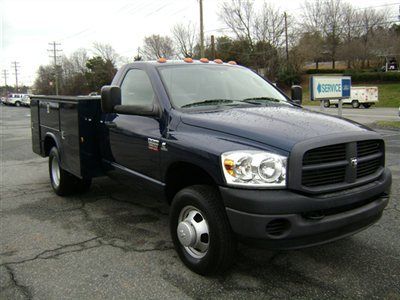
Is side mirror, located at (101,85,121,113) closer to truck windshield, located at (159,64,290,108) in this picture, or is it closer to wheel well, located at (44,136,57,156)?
truck windshield, located at (159,64,290,108)

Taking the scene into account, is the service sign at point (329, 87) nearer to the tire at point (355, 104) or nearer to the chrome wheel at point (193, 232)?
the chrome wheel at point (193, 232)

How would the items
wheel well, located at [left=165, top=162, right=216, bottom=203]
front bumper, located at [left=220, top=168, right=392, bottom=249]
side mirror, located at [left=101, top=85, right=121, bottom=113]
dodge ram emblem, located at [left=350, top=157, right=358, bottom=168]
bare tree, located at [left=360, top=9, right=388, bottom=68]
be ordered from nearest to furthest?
front bumper, located at [left=220, top=168, right=392, bottom=249] < dodge ram emblem, located at [left=350, top=157, right=358, bottom=168] < wheel well, located at [left=165, top=162, right=216, bottom=203] < side mirror, located at [left=101, top=85, right=121, bottom=113] < bare tree, located at [left=360, top=9, right=388, bottom=68]

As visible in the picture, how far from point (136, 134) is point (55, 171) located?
271 cm

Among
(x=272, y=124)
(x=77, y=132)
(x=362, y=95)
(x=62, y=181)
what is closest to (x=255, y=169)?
(x=272, y=124)

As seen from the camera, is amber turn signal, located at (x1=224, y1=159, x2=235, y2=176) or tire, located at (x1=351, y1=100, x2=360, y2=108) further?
tire, located at (x1=351, y1=100, x2=360, y2=108)

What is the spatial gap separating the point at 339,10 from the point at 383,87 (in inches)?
950

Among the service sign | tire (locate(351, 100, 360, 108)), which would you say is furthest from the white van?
the service sign

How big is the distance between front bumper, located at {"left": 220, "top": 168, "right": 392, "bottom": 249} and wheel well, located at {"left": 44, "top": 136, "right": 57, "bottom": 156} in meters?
4.16

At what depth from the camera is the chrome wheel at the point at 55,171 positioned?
6273mm

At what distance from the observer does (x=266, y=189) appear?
9.64 feet

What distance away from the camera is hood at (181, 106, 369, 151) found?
310 cm

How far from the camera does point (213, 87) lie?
14.5 ft

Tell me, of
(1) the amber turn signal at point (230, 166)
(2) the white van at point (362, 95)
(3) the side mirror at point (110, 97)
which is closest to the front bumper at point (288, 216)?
(1) the amber turn signal at point (230, 166)

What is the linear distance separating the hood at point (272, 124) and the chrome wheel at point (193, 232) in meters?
0.75
